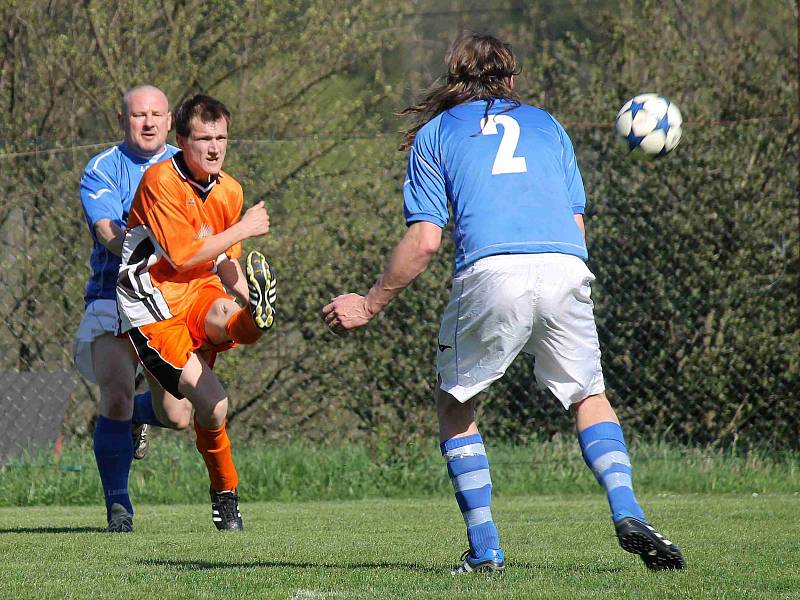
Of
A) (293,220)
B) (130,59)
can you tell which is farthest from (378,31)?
(293,220)

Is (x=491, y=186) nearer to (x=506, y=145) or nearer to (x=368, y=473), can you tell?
(x=506, y=145)

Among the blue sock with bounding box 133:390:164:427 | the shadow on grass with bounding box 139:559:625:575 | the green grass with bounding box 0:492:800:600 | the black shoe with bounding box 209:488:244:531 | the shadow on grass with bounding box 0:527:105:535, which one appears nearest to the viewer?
the green grass with bounding box 0:492:800:600

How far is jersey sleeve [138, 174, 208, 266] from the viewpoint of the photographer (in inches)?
202

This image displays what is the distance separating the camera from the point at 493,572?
3838mm

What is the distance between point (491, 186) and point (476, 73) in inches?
17.2

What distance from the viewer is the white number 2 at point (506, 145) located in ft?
12.8

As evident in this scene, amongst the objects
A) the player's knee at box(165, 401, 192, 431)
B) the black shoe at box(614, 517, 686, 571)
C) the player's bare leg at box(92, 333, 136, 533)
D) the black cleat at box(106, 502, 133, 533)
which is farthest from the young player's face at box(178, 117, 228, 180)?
the black shoe at box(614, 517, 686, 571)

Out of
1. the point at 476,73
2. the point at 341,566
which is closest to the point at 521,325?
the point at 476,73

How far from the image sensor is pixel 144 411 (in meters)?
6.21

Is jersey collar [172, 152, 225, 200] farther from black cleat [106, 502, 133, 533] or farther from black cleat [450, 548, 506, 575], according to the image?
black cleat [450, 548, 506, 575]

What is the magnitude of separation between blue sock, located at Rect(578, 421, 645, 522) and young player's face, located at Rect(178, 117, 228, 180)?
2.24 metres

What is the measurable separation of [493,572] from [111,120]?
6.71m

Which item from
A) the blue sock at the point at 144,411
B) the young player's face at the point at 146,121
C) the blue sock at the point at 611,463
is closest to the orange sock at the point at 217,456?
the blue sock at the point at 144,411

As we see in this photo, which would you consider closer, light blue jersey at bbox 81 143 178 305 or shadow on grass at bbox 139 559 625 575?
shadow on grass at bbox 139 559 625 575
